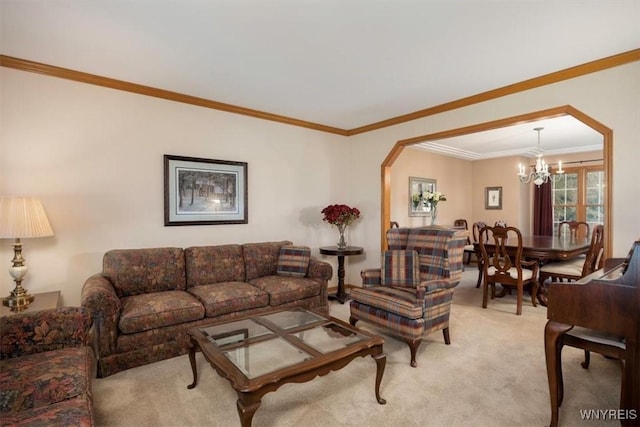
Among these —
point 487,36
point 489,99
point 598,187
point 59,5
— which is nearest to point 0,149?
point 59,5

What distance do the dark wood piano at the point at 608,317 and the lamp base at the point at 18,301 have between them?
11.6 feet

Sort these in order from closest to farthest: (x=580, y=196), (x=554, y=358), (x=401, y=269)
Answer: (x=554, y=358) → (x=401, y=269) → (x=580, y=196)

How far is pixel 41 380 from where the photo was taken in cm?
148

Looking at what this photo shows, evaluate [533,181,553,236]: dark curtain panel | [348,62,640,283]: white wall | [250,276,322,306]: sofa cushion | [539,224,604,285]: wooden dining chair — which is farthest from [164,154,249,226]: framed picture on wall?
[533,181,553,236]: dark curtain panel

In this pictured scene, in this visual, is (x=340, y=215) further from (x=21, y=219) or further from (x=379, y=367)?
(x=21, y=219)

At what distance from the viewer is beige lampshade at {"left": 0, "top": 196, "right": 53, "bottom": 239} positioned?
7.63ft

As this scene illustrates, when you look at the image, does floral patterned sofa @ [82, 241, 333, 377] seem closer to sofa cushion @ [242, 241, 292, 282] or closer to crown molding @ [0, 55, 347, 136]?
sofa cushion @ [242, 241, 292, 282]

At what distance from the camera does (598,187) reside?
6.47m

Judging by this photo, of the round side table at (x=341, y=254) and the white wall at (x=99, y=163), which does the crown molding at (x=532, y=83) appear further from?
the white wall at (x=99, y=163)

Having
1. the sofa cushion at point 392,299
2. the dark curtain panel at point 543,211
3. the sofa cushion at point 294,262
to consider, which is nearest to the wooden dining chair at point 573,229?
the dark curtain panel at point 543,211

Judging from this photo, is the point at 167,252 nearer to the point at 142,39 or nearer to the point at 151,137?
the point at 151,137

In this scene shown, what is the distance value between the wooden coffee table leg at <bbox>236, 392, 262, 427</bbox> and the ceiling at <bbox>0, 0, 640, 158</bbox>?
7.35 ft

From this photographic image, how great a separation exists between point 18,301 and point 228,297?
1.53m

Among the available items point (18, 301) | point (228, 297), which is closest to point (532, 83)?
point (228, 297)
